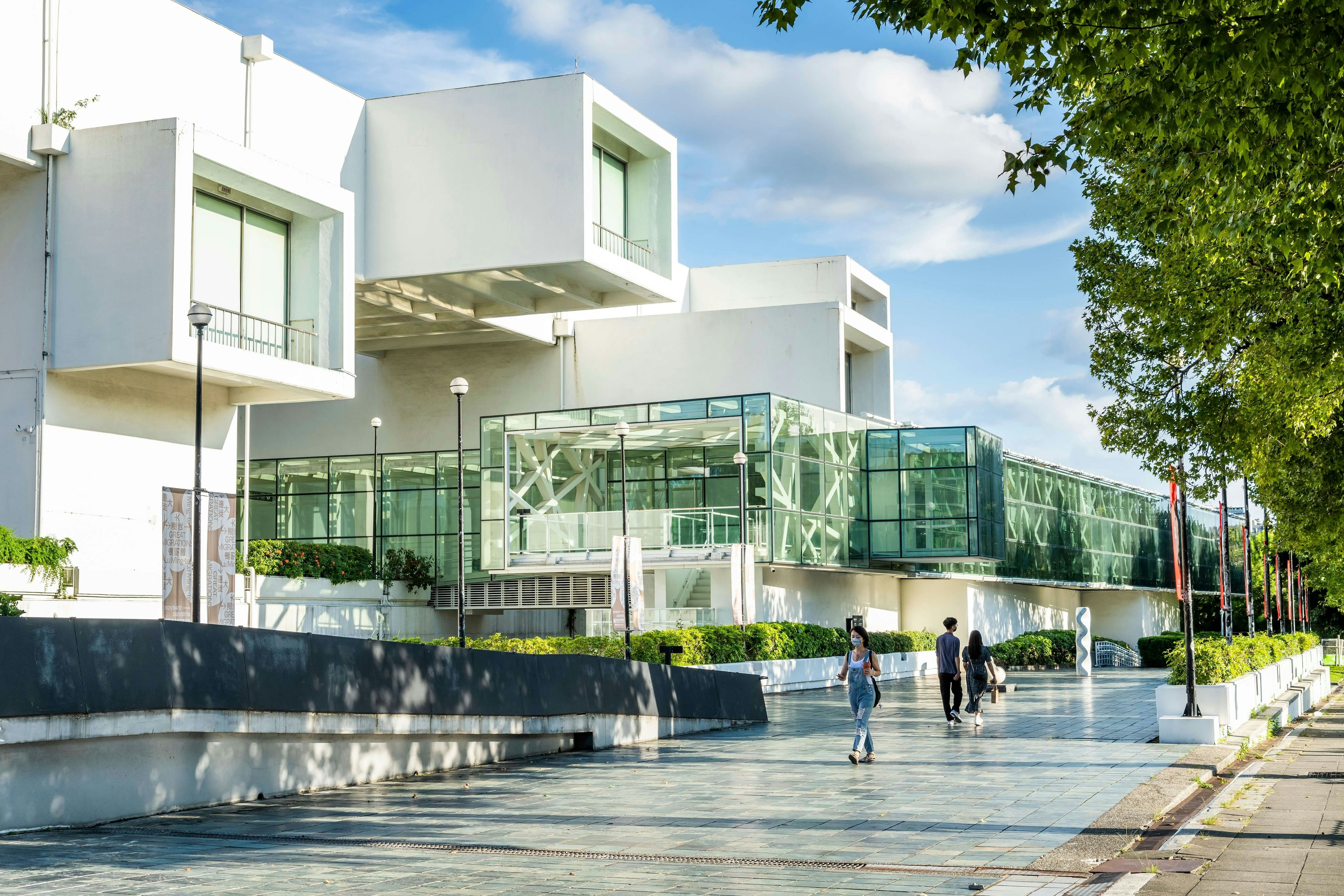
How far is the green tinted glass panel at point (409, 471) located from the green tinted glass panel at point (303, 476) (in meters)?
2.45

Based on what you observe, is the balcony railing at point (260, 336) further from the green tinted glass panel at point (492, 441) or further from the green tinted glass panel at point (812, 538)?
the green tinted glass panel at point (812, 538)

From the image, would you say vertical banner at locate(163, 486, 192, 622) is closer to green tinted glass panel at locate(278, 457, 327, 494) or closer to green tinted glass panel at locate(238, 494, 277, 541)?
green tinted glass panel at locate(278, 457, 327, 494)

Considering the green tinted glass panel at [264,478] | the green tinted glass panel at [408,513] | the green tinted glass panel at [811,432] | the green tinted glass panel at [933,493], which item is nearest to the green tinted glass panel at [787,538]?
the green tinted glass panel at [811,432]

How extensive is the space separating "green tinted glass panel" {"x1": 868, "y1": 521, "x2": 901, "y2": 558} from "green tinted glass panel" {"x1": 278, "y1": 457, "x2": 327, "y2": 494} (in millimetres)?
18490

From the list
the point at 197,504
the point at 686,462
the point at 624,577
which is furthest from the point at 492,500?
the point at 197,504

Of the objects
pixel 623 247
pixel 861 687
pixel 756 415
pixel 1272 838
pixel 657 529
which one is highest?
pixel 623 247

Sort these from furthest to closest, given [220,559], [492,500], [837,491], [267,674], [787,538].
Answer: [837,491] < [492,500] < [787,538] < [220,559] < [267,674]

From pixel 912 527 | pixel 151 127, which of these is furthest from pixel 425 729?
pixel 912 527

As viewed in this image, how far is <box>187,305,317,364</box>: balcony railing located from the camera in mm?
25297

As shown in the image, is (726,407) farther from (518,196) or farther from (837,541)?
(518,196)

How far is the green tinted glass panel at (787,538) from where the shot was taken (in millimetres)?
37594

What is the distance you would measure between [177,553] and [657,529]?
1802 centimetres

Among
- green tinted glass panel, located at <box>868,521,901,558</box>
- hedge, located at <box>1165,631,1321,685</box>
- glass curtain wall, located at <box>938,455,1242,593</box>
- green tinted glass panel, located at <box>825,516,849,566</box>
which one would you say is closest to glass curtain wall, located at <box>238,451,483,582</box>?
green tinted glass panel, located at <box>825,516,849,566</box>

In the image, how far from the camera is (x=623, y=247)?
3428 cm
